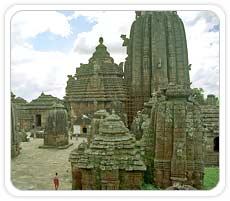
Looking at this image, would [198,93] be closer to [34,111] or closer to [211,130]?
[211,130]

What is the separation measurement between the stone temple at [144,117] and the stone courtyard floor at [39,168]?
45.3 inches

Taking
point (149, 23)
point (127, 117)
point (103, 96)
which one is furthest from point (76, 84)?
point (149, 23)

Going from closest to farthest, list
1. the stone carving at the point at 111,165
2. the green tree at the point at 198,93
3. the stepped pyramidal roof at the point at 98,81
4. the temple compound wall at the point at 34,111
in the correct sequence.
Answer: the stone carving at the point at 111,165
the green tree at the point at 198,93
the stepped pyramidal roof at the point at 98,81
the temple compound wall at the point at 34,111

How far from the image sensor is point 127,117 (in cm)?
1898

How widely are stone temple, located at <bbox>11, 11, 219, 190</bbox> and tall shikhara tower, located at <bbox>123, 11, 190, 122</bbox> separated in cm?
5

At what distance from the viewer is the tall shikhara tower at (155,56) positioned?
18.1 meters

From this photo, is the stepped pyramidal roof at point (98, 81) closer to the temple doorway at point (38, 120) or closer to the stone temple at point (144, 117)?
the stone temple at point (144, 117)

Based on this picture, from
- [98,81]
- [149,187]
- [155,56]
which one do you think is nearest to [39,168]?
[149,187]

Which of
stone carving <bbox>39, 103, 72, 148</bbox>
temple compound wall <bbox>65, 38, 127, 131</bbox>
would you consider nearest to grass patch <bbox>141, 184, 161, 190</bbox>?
stone carving <bbox>39, 103, 72, 148</bbox>

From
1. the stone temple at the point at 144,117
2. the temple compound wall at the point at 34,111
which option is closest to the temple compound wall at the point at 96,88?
the stone temple at the point at 144,117
